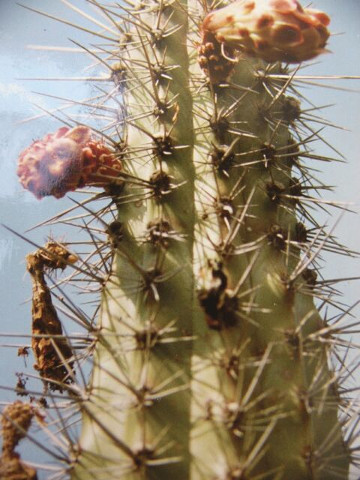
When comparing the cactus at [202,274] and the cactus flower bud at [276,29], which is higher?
the cactus flower bud at [276,29]

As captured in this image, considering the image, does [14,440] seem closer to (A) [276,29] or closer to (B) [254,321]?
(B) [254,321]

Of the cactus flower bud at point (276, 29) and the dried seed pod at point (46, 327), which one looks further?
the dried seed pod at point (46, 327)

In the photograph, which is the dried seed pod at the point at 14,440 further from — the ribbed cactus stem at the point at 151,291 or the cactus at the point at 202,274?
the ribbed cactus stem at the point at 151,291

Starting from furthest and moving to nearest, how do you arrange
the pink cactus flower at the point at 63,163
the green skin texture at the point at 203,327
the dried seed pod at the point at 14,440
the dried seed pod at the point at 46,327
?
the dried seed pod at the point at 46,327 → the pink cactus flower at the point at 63,163 → the dried seed pod at the point at 14,440 → the green skin texture at the point at 203,327

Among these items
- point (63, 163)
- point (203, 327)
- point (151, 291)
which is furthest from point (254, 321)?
point (63, 163)

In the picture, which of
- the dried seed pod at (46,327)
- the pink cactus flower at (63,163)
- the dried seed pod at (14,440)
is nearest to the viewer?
the dried seed pod at (14,440)

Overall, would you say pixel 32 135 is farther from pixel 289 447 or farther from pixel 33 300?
pixel 289 447

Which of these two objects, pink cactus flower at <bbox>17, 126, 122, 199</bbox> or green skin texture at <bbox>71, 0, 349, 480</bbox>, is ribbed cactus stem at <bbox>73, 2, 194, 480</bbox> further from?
pink cactus flower at <bbox>17, 126, 122, 199</bbox>

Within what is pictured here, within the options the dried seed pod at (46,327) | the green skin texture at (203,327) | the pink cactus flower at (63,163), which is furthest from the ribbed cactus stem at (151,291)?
the dried seed pod at (46,327)
